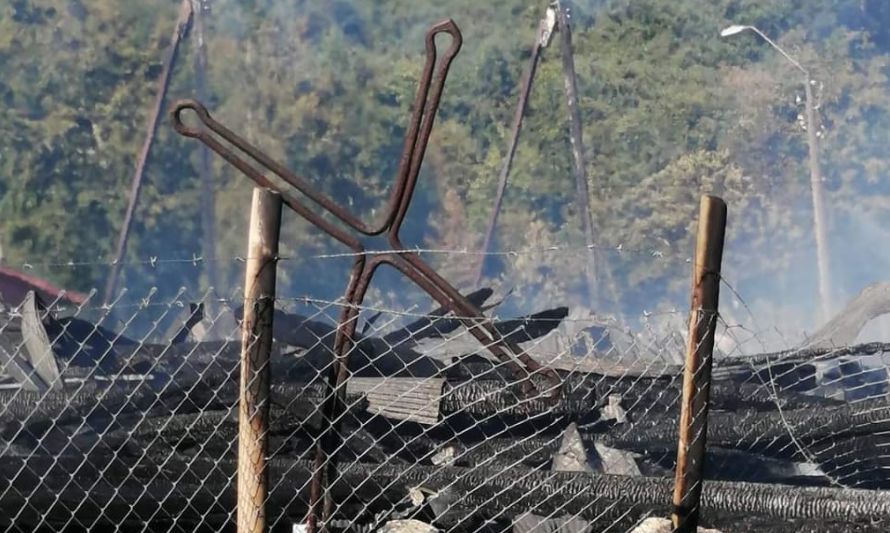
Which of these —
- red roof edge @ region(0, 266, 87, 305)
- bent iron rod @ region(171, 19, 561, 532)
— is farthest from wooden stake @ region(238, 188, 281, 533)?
red roof edge @ region(0, 266, 87, 305)

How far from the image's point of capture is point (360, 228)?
4.35 metres

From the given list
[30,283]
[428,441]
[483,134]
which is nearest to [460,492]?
[428,441]

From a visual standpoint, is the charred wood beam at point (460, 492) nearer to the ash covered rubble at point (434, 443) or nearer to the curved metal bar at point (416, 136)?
the ash covered rubble at point (434, 443)

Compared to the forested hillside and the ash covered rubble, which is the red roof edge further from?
the ash covered rubble

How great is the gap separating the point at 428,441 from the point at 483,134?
15.8m

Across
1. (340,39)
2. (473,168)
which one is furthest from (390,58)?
(473,168)

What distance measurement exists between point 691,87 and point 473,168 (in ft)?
14.0

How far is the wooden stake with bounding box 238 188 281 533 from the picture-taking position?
3.30m

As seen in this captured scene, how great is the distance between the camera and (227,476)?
4.48 m

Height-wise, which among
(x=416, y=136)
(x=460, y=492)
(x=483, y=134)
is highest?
(x=483, y=134)

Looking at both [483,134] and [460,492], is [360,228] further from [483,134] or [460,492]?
[483,134]

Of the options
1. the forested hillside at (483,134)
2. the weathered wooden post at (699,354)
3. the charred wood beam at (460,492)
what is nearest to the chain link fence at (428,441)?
the charred wood beam at (460,492)

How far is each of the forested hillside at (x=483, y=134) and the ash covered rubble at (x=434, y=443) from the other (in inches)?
430

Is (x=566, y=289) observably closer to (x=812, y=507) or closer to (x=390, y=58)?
(x=390, y=58)
